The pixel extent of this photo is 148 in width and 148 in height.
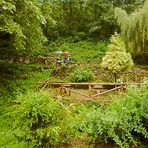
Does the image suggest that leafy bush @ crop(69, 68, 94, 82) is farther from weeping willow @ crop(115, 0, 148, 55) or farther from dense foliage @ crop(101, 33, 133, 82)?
weeping willow @ crop(115, 0, 148, 55)

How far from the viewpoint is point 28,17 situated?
47.4ft

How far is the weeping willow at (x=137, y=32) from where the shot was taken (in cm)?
2338

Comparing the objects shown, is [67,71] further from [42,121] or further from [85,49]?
[42,121]

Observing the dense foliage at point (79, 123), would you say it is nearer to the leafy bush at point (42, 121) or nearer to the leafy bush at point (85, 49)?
the leafy bush at point (42, 121)

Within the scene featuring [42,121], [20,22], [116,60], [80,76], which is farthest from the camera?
[80,76]

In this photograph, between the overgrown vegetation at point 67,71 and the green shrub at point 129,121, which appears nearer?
the green shrub at point 129,121

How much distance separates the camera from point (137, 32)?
23688 millimetres

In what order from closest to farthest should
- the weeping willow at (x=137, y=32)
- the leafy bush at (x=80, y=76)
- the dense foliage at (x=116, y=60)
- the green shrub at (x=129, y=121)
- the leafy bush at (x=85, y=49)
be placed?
the green shrub at (x=129, y=121) → the dense foliage at (x=116, y=60) → the leafy bush at (x=80, y=76) → the weeping willow at (x=137, y=32) → the leafy bush at (x=85, y=49)

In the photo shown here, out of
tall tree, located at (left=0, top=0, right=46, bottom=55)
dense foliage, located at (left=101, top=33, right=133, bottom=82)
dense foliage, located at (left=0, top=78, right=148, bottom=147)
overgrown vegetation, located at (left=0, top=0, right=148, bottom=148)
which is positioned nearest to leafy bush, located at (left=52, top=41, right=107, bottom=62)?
overgrown vegetation, located at (left=0, top=0, right=148, bottom=148)

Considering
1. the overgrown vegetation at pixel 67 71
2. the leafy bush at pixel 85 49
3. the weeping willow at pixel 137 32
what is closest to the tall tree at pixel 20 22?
the overgrown vegetation at pixel 67 71

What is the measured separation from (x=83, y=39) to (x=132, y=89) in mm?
27088

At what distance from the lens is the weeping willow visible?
23375mm

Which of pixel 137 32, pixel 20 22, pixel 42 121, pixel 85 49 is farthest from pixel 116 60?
pixel 85 49

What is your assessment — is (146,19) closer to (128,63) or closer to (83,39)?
(128,63)
